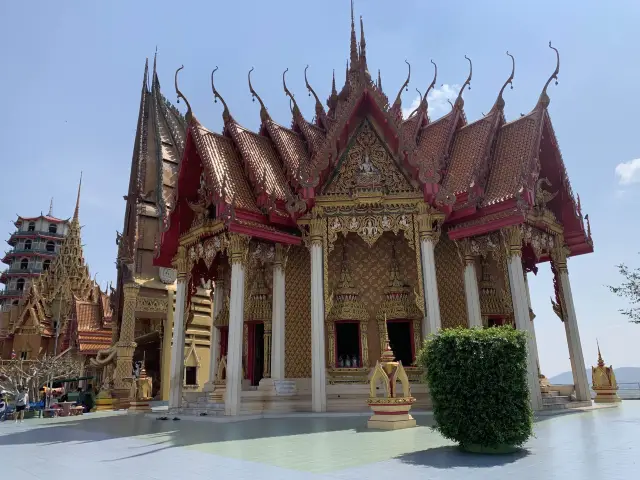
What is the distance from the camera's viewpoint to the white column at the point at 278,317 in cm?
1252

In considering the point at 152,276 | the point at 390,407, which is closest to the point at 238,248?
the point at 390,407

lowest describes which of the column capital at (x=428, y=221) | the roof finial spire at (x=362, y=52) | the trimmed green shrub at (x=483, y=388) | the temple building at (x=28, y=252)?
the trimmed green shrub at (x=483, y=388)

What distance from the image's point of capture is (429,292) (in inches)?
474

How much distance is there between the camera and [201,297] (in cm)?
2778

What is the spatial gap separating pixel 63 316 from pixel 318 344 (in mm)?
42586

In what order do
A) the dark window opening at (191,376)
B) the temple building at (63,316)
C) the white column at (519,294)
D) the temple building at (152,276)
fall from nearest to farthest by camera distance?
1. the white column at (519,294)
2. the dark window opening at (191,376)
3. the temple building at (152,276)
4. the temple building at (63,316)

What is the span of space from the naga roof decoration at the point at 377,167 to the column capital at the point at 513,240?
0.31 metres

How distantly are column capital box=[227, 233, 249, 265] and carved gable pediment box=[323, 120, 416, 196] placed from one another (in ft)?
8.51

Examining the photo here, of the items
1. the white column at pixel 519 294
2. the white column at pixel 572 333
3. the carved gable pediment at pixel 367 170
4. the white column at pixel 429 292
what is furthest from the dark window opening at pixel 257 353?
the white column at pixel 572 333

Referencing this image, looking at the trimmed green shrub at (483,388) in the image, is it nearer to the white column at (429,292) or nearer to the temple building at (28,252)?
the white column at (429,292)

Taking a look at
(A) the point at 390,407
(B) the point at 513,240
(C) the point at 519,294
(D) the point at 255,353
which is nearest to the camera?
(A) the point at 390,407

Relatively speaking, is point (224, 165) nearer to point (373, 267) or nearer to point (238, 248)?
point (238, 248)

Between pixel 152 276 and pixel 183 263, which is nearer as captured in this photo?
pixel 183 263

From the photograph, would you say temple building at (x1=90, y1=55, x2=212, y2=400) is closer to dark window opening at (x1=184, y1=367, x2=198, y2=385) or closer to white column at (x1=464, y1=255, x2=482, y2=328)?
dark window opening at (x1=184, y1=367, x2=198, y2=385)
